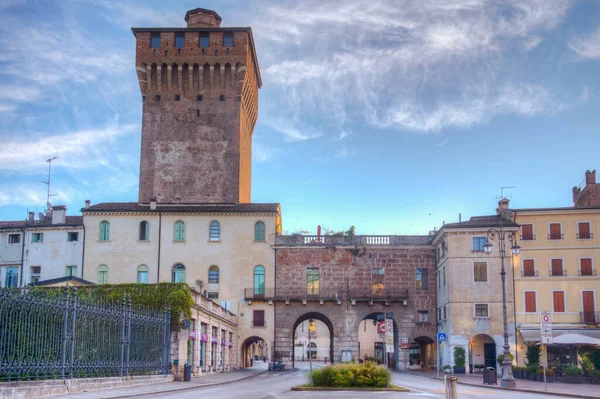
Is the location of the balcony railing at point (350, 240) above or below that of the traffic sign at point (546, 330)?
above

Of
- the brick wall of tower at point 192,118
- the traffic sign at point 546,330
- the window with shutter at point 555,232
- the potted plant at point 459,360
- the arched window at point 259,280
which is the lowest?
the potted plant at point 459,360

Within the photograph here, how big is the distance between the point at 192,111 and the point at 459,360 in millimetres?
33285

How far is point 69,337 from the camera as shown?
24.3 metres

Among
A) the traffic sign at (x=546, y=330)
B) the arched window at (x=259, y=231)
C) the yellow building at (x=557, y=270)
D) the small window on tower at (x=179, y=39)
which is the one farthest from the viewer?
the small window on tower at (x=179, y=39)

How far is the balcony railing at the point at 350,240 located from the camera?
64.4 meters

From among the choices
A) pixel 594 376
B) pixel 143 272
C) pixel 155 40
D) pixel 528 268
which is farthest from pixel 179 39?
pixel 594 376

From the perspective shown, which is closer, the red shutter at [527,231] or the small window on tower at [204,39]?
the red shutter at [527,231]

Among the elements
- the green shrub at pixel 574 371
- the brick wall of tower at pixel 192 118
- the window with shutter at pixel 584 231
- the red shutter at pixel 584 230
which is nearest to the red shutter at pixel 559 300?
the window with shutter at pixel 584 231

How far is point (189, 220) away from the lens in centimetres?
6353

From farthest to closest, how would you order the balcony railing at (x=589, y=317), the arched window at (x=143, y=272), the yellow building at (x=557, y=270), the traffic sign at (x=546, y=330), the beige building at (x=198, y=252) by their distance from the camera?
1. the arched window at (x=143, y=272)
2. the beige building at (x=198, y=252)
3. the yellow building at (x=557, y=270)
4. the balcony railing at (x=589, y=317)
5. the traffic sign at (x=546, y=330)

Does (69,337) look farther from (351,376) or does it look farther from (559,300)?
(559,300)

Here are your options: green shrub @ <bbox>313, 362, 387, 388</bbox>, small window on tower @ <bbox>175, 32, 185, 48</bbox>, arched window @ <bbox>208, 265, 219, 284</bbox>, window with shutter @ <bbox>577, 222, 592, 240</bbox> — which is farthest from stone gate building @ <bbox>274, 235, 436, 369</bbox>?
green shrub @ <bbox>313, 362, 387, 388</bbox>

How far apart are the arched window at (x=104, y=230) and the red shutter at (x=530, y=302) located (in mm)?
35268

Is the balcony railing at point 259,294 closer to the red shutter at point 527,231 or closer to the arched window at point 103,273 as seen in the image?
the arched window at point 103,273
